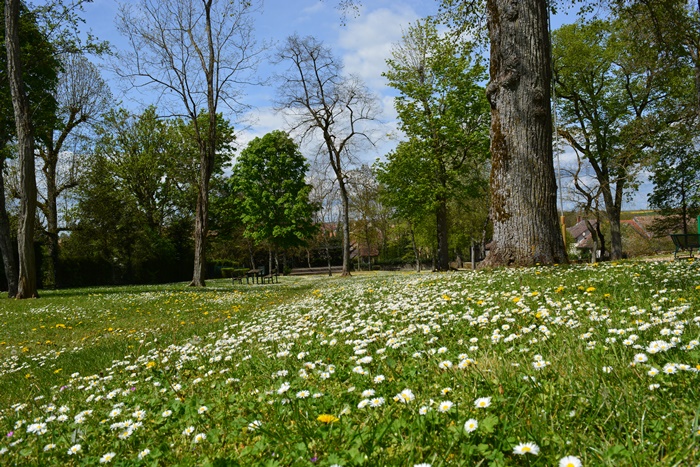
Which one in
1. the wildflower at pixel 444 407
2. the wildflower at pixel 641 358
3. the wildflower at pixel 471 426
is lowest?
the wildflower at pixel 444 407

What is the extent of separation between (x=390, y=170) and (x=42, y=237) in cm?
2370

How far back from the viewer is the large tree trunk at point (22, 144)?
50.2 ft

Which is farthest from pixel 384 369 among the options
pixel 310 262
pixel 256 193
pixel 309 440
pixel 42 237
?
pixel 310 262

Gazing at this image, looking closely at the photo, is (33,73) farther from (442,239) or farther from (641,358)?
(641,358)

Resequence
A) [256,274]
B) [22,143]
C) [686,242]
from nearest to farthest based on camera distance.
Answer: [22,143] < [686,242] < [256,274]

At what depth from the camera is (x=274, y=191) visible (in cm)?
4469

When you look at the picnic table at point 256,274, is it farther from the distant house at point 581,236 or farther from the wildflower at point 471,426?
the distant house at point 581,236

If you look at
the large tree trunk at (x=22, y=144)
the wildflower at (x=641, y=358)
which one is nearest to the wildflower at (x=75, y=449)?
the wildflower at (x=641, y=358)

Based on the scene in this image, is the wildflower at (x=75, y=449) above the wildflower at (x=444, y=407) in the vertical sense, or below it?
below

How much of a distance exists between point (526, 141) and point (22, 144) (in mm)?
16420

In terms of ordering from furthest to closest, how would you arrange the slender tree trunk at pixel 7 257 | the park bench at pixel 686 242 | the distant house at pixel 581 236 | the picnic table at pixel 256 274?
the distant house at pixel 581 236 → the picnic table at pixel 256 274 → the slender tree trunk at pixel 7 257 → the park bench at pixel 686 242

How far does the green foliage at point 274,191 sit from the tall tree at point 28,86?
22.0 metres

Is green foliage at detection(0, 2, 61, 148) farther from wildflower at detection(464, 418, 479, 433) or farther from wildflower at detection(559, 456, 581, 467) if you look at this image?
wildflower at detection(559, 456, 581, 467)

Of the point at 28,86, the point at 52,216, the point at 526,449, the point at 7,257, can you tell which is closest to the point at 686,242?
the point at 526,449
